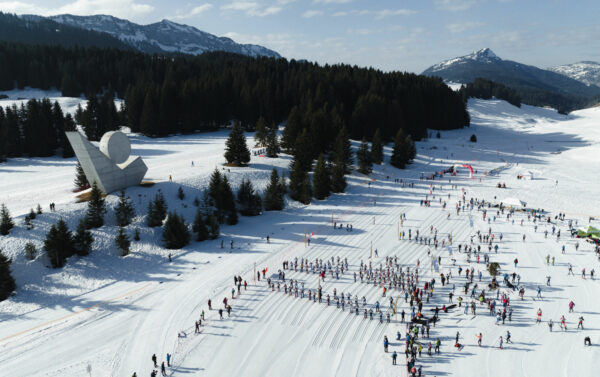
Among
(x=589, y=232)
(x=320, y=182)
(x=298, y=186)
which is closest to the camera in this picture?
(x=589, y=232)

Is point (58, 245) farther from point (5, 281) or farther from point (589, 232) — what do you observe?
point (589, 232)

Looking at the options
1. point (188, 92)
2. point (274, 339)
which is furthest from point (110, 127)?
point (274, 339)

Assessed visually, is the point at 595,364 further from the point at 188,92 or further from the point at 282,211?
the point at 188,92

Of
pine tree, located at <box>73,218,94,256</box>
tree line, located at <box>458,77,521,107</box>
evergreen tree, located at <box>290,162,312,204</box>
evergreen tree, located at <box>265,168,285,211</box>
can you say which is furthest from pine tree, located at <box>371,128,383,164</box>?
tree line, located at <box>458,77,521,107</box>

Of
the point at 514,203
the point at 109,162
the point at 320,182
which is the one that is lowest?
the point at 514,203

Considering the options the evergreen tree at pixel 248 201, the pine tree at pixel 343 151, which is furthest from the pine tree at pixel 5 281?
the pine tree at pixel 343 151

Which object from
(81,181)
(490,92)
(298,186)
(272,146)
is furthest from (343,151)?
(490,92)
